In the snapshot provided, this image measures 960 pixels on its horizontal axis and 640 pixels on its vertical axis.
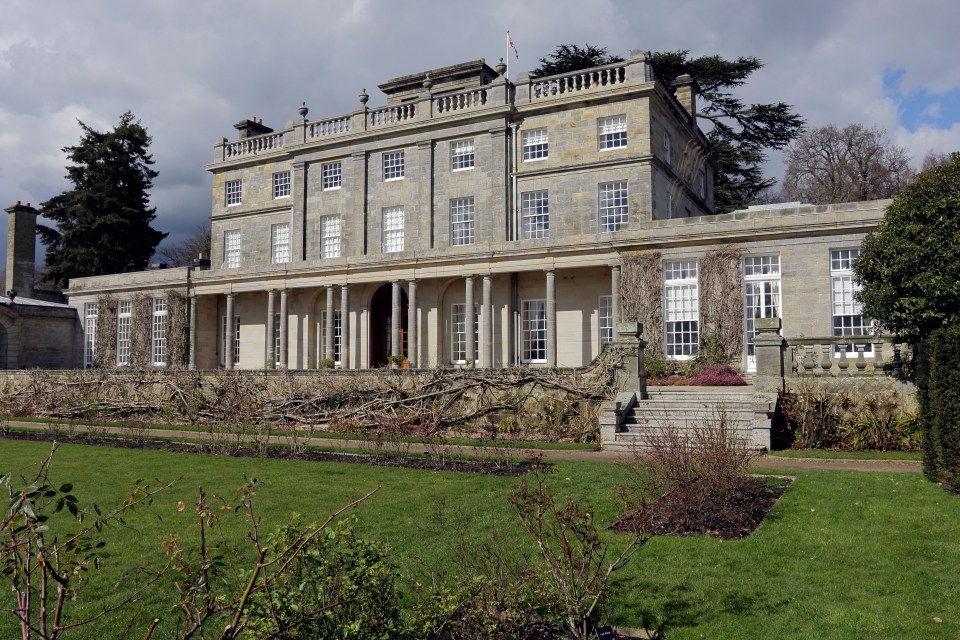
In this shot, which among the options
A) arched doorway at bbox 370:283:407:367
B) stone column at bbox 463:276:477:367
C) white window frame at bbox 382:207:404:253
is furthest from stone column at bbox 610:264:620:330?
arched doorway at bbox 370:283:407:367

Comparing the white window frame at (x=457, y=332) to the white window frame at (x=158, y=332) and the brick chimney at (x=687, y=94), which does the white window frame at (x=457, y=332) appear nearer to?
the brick chimney at (x=687, y=94)

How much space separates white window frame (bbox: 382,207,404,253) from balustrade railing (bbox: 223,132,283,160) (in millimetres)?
7860

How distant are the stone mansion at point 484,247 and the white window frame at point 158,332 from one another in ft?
0.45

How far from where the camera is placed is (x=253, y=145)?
35.3 metres

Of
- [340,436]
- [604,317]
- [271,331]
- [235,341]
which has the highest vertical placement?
[604,317]

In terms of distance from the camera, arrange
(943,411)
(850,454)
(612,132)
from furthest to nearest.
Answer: (612,132) < (850,454) < (943,411)

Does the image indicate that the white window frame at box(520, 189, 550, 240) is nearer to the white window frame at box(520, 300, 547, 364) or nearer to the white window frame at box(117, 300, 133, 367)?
the white window frame at box(520, 300, 547, 364)

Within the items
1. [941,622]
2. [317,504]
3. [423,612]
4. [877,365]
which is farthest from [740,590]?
[877,365]

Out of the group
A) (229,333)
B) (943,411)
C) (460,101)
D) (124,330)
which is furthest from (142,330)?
(943,411)

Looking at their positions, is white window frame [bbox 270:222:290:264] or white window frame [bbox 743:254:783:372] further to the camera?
white window frame [bbox 270:222:290:264]

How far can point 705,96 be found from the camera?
4047 cm

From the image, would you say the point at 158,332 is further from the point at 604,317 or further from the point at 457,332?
the point at 604,317

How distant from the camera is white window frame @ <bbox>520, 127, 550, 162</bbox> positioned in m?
27.8

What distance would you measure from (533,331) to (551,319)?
2167 millimetres
